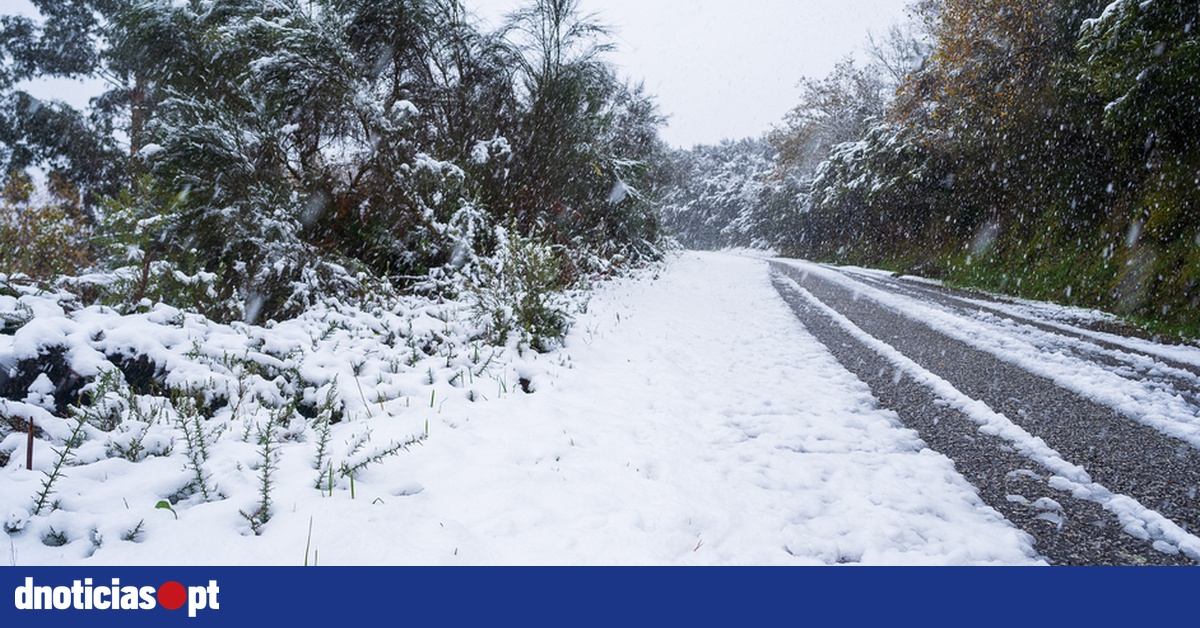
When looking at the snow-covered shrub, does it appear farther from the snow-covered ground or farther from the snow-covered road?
the snow-covered ground

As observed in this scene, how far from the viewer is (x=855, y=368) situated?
15.5 ft

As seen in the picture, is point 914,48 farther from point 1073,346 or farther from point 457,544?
point 457,544

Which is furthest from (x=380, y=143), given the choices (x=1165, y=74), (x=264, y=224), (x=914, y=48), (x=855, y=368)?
(x=914, y=48)

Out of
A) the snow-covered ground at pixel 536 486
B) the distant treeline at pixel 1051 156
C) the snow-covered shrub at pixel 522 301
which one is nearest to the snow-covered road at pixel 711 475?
the snow-covered ground at pixel 536 486

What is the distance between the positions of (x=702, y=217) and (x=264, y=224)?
61255 millimetres

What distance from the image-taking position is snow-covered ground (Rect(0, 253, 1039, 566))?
1906mm

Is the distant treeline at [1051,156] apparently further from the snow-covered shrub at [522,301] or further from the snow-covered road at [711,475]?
the snow-covered shrub at [522,301]
